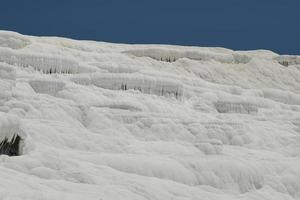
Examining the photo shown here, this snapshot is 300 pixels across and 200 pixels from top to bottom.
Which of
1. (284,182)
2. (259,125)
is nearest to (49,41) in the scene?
(259,125)

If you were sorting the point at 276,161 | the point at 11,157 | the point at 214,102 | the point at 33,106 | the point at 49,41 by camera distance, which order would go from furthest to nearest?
1. the point at 49,41
2. the point at 214,102
3. the point at 33,106
4. the point at 276,161
5. the point at 11,157

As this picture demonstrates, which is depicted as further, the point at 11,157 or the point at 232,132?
the point at 232,132

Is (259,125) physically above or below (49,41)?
below

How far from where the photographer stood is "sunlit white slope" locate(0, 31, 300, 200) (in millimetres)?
11000

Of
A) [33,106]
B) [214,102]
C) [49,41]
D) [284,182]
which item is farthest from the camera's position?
[49,41]

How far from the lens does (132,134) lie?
59.5ft

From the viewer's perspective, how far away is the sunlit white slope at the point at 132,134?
36.1ft

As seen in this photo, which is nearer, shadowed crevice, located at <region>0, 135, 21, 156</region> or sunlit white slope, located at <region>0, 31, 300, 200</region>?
sunlit white slope, located at <region>0, 31, 300, 200</region>

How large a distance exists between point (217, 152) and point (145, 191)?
17.1 ft

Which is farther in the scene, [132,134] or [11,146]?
[132,134]

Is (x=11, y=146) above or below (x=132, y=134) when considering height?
above

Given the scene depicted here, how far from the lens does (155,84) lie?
2547 cm

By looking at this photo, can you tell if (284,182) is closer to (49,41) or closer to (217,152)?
(217,152)

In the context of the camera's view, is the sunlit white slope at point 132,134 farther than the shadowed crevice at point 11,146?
No
